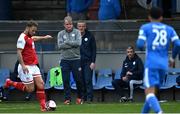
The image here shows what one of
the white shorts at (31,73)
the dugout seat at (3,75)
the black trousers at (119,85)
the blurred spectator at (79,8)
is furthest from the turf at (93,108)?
the blurred spectator at (79,8)

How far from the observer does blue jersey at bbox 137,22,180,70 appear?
13695mm

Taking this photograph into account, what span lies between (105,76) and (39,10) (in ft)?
23.6

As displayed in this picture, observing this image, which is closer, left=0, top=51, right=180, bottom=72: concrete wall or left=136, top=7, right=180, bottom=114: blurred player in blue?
left=136, top=7, right=180, bottom=114: blurred player in blue

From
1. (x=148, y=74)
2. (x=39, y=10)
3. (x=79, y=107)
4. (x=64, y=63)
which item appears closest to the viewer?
(x=148, y=74)

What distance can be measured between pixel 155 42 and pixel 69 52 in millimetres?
6273

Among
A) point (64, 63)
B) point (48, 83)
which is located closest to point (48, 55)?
point (48, 83)

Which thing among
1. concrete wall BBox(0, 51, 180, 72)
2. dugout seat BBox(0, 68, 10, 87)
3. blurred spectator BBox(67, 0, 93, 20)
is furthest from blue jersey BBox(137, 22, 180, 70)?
blurred spectator BBox(67, 0, 93, 20)

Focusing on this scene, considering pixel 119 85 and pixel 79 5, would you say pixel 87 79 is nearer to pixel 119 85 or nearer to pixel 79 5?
pixel 119 85

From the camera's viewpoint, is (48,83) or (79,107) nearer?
(79,107)

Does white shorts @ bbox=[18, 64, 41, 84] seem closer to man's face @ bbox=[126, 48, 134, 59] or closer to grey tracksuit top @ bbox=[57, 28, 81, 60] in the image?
grey tracksuit top @ bbox=[57, 28, 81, 60]

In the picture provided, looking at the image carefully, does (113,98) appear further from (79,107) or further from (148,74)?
(148,74)

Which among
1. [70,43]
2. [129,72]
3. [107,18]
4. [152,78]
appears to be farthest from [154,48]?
[107,18]

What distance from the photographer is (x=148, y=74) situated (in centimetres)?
1370

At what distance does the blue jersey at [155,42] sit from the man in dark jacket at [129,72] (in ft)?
23.9
